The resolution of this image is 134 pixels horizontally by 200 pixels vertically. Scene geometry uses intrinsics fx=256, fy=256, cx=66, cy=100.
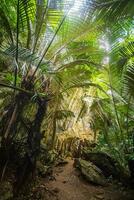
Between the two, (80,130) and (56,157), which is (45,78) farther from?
(80,130)

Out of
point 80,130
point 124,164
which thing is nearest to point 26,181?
point 124,164

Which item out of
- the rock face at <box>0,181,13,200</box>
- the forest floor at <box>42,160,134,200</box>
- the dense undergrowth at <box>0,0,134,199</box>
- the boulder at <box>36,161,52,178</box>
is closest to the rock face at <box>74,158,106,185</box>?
the forest floor at <box>42,160,134,200</box>

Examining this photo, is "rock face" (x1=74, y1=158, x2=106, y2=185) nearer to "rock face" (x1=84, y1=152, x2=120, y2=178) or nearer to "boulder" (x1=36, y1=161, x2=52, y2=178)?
"rock face" (x1=84, y1=152, x2=120, y2=178)

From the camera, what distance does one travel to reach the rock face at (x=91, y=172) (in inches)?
235

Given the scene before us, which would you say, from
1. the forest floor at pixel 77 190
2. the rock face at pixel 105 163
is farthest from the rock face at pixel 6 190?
the rock face at pixel 105 163

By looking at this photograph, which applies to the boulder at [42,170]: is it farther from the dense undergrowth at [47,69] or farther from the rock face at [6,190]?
the rock face at [6,190]

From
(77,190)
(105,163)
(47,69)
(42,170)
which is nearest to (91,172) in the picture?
(105,163)

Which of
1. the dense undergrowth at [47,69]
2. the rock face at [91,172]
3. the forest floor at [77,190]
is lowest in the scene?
the forest floor at [77,190]

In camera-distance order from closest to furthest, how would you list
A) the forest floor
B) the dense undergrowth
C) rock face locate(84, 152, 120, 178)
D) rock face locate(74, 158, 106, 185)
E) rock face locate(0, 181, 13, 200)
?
the dense undergrowth, rock face locate(0, 181, 13, 200), the forest floor, rock face locate(74, 158, 106, 185), rock face locate(84, 152, 120, 178)

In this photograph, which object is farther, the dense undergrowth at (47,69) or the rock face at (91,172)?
the rock face at (91,172)

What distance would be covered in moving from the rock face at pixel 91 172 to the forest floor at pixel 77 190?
0.42 feet

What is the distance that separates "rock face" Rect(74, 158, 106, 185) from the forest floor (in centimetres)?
13

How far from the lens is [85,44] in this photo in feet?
18.6

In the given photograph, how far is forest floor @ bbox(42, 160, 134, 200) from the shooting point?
203 inches
